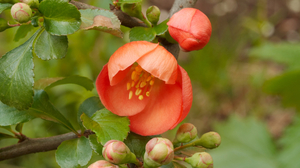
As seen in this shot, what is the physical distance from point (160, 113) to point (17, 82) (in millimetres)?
279

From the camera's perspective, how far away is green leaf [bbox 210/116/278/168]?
1.86 m

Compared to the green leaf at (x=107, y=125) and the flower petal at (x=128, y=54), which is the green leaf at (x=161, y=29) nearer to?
the flower petal at (x=128, y=54)

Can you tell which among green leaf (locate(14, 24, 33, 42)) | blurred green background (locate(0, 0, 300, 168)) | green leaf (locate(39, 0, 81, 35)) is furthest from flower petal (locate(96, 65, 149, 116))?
blurred green background (locate(0, 0, 300, 168))

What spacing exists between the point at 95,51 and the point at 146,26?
1403 mm

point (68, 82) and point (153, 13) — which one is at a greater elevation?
point (153, 13)

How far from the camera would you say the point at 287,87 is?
1.79 meters

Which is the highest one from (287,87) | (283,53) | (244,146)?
(283,53)

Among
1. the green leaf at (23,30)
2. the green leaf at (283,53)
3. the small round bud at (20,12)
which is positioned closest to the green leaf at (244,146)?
the green leaf at (283,53)

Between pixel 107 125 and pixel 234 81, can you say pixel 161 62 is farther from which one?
pixel 234 81

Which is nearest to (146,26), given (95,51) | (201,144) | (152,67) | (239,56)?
(152,67)

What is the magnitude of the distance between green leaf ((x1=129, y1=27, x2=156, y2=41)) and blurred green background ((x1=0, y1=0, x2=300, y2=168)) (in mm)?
979

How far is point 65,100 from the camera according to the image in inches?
65.8

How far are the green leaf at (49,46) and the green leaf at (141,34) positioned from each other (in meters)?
0.14

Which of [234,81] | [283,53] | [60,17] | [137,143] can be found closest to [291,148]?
[283,53]
